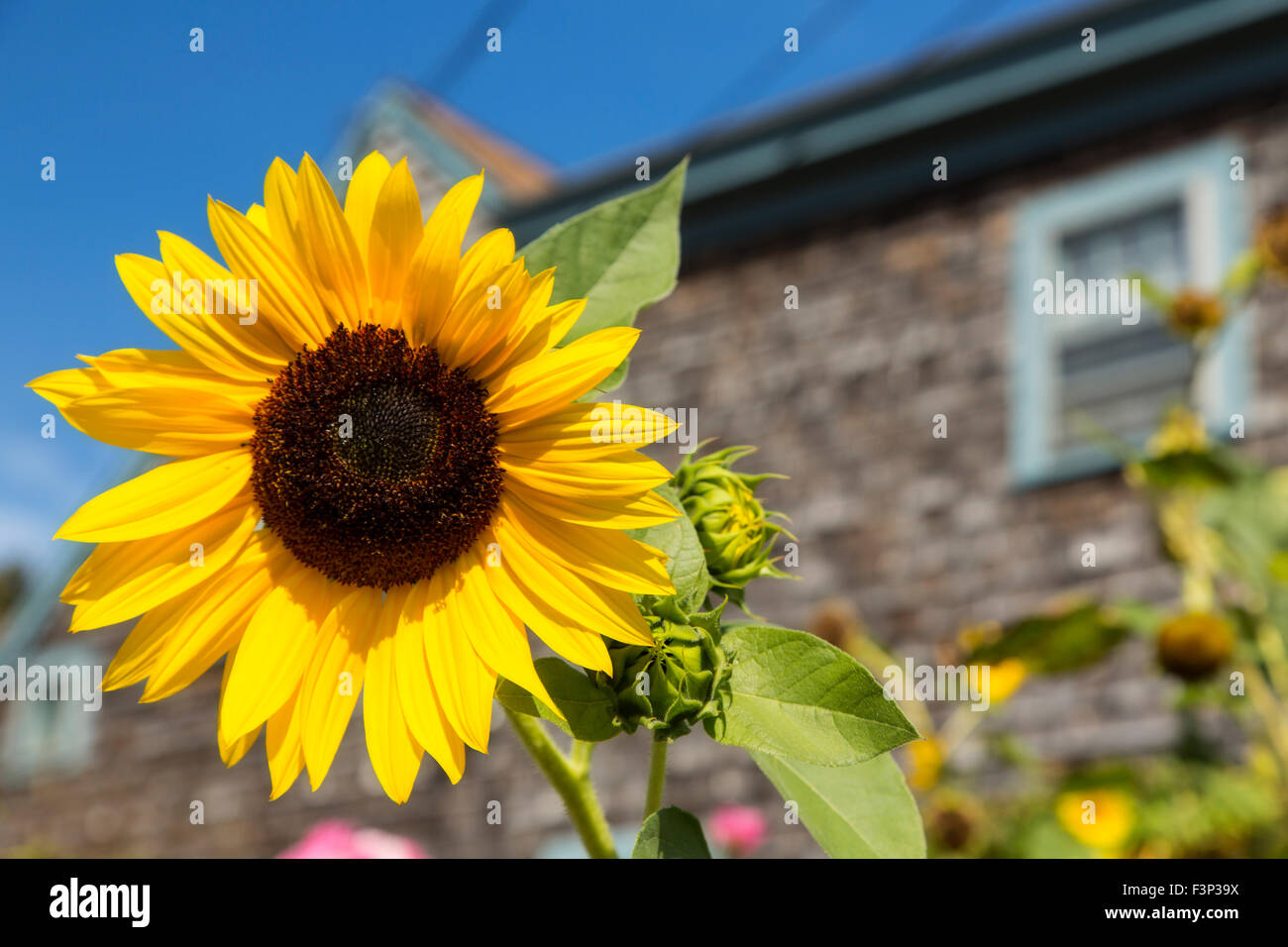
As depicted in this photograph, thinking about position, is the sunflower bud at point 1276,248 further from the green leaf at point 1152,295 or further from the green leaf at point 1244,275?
the green leaf at point 1152,295

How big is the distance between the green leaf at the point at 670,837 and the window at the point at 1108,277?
223 inches

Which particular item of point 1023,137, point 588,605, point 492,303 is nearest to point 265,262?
point 492,303

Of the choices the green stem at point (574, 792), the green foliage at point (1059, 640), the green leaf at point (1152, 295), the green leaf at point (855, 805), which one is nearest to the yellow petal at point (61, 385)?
the green stem at point (574, 792)

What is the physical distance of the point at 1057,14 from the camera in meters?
7.24

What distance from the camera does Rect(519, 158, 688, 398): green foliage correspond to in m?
0.84

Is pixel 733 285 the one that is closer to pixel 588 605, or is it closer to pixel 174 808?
pixel 174 808

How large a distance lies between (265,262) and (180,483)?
0.15 metres

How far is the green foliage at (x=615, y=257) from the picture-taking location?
33.2 inches

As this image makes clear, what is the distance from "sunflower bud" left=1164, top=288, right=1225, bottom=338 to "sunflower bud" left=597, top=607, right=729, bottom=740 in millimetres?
1887

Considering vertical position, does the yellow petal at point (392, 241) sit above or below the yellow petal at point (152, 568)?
above

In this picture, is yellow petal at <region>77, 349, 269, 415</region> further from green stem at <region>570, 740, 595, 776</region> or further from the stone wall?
the stone wall

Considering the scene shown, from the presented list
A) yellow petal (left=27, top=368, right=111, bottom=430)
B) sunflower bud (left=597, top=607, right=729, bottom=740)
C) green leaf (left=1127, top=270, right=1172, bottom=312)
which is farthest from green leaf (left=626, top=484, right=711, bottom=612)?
green leaf (left=1127, top=270, right=1172, bottom=312)
